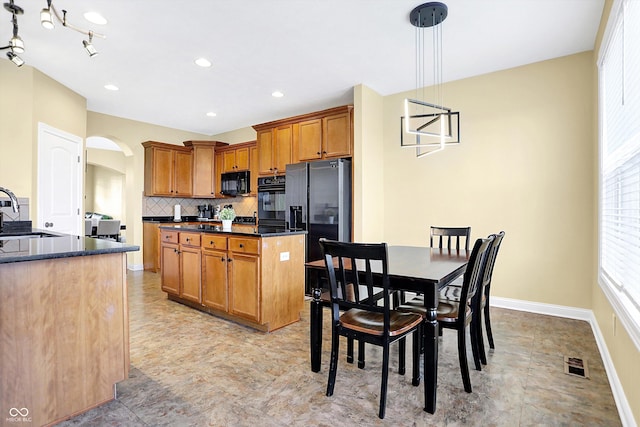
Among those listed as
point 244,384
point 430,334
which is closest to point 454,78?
point 430,334

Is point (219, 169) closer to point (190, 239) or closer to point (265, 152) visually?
point (265, 152)

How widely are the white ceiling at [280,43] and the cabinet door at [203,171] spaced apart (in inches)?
76.1

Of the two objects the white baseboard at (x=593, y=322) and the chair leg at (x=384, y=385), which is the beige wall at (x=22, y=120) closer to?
the chair leg at (x=384, y=385)

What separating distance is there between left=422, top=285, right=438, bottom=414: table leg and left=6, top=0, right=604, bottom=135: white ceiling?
2.31 metres

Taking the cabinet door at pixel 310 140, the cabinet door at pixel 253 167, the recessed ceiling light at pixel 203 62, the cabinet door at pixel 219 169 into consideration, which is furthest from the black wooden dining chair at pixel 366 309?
the cabinet door at pixel 219 169

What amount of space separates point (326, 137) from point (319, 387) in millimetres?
3391

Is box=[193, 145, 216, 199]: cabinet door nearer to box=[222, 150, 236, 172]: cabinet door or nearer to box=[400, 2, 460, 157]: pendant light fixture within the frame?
box=[222, 150, 236, 172]: cabinet door

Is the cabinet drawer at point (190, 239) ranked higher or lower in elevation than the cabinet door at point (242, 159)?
lower

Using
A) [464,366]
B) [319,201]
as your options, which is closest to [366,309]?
[464,366]

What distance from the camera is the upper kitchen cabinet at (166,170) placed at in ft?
20.1

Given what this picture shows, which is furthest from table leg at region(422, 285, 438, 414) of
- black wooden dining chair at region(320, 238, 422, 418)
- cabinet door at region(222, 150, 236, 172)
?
cabinet door at region(222, 150, 236, 172)

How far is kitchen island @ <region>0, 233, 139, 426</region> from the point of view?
1.54m

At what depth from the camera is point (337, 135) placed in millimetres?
4543

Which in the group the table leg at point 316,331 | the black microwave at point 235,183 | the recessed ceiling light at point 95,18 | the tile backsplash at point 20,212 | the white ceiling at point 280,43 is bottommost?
the table leg at point 316,331
